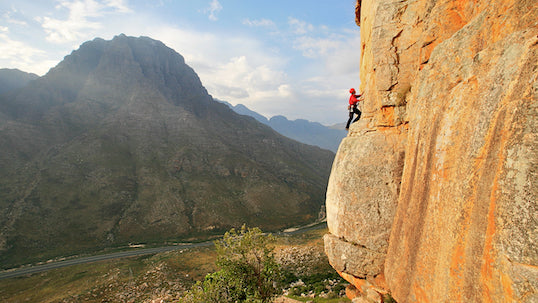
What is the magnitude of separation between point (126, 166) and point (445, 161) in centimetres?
10712

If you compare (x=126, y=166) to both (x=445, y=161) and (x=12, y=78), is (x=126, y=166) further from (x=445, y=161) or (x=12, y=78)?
(x=12, y=78)

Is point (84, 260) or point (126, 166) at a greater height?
point (126, 166)

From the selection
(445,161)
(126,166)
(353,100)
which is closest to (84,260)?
(126,166)

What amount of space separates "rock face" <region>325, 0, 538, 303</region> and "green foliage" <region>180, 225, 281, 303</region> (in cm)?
892

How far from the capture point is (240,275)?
19.0 metres

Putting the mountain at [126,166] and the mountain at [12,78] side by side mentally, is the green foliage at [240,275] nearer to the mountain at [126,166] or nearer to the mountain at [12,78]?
the mountain at [126,166]

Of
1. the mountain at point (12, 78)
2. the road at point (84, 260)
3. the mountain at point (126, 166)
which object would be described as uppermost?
the mountain at point (12, 78)

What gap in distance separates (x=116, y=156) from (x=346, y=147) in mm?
107622

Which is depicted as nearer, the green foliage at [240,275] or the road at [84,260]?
the green foliage at [240,275]

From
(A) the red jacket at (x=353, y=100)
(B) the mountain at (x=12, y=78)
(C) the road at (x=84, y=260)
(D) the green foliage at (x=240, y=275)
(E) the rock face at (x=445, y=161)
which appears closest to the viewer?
(E) the rock face at (x=445, y=161)

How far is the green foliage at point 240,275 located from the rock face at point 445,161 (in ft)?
29.3

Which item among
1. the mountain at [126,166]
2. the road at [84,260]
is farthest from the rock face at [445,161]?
the mountain at [126,166]

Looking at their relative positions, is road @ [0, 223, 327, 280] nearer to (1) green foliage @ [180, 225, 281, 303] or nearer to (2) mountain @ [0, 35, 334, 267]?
(2) mountain @ [0, 35, 334, 267]

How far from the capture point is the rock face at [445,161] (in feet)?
19.3
